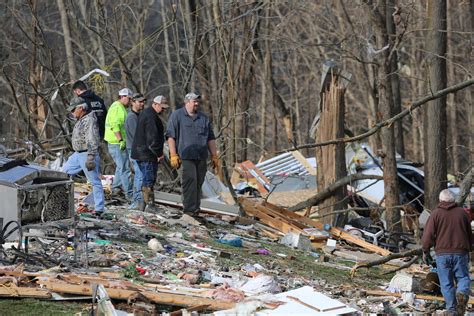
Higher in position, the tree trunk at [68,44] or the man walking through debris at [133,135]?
the tree trunk at [68,44]

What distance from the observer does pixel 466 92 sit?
4034 cm

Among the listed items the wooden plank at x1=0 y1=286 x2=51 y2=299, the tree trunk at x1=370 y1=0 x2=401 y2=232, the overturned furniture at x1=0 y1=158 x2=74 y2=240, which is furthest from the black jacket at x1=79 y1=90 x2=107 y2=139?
the tree trunk at x1=370 y1=0 x2=401 y2=232

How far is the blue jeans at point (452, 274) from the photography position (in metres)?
13.2

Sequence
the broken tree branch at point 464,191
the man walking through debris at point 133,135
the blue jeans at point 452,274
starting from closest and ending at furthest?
the blue jeans at point 452,274 → the broken tree branch at point 464,191 → the man walking through debris at point 133,135

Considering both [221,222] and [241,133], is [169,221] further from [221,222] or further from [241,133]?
[241,133]

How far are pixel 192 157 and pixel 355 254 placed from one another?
3195 millimetres

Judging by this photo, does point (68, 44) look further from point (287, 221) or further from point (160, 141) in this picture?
point (160, 141)

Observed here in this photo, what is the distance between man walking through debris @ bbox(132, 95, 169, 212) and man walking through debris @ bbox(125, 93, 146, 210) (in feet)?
0.34

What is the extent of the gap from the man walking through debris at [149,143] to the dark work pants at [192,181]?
2.07 feet

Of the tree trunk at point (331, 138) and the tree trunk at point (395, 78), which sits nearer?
the tree trunk at point (331, 138)

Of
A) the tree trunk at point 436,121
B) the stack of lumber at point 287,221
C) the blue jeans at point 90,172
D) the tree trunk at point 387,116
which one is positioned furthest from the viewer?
the tree trunk at point 387,116

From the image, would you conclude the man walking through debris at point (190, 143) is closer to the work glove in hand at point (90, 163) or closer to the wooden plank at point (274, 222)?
the work glove in hand at point (90, 163)

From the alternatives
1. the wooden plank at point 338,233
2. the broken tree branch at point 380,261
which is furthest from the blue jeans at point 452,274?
the wooden plank at point 338,233

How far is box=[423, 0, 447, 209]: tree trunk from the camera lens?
67.8 ft
